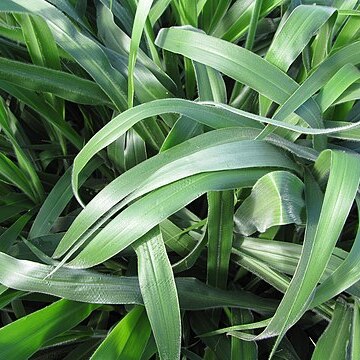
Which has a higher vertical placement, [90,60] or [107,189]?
[90,60]

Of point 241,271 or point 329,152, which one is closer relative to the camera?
point 329,152

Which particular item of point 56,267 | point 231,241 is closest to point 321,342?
point 231,241

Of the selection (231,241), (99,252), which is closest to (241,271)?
(231,241)

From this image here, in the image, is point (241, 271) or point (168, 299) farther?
point (241, 271)

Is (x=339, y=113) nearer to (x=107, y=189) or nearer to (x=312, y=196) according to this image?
(x=312, y=196)

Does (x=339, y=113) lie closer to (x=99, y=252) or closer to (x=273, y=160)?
(x=273, y=160)

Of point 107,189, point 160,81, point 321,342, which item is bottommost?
point 321,342
